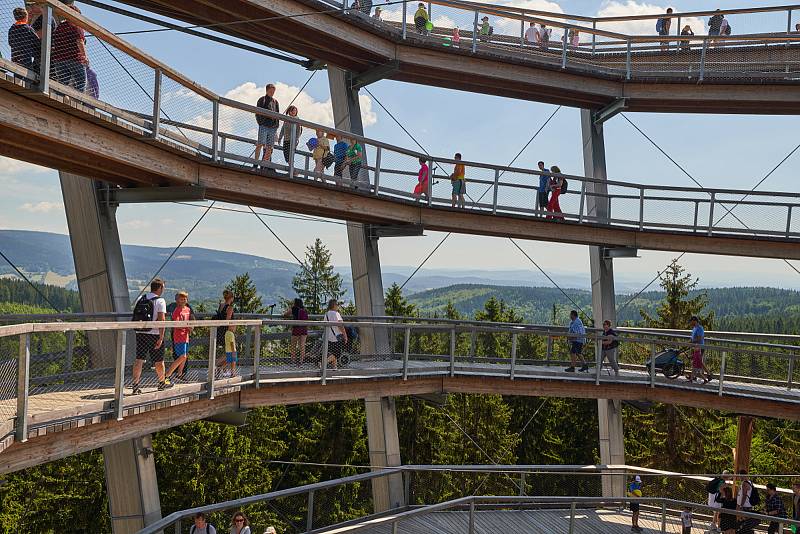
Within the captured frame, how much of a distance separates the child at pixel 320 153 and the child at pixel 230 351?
195 inches

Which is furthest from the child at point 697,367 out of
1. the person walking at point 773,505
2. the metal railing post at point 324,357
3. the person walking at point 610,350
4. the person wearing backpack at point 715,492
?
the metal railing post at point 324,357

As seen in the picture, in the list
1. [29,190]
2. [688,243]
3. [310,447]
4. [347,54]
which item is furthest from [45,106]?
[29,190]

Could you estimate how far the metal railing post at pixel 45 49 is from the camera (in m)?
8.95

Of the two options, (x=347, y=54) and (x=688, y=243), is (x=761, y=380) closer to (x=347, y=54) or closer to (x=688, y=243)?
(x=688, y=243)

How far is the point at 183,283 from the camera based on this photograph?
4033 inches

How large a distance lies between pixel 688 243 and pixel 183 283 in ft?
289

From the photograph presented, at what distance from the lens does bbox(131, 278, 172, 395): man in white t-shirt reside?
10016 millimetres

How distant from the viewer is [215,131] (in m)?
13.9

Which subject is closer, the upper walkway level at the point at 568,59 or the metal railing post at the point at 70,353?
the metal railing post at the point at 70,353

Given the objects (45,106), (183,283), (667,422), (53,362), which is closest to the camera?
(45,106)

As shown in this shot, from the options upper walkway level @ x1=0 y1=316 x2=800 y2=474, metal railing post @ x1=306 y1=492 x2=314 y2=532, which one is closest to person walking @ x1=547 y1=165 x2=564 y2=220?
upper walkway level @ x1=0 y1=316 x2=800 y2=474

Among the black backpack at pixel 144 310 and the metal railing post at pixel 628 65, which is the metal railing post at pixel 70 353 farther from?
the metal railing post at pixel 628 65

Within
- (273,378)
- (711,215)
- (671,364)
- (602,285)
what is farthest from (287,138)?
(711,215)

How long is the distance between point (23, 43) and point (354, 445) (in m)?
40.1
